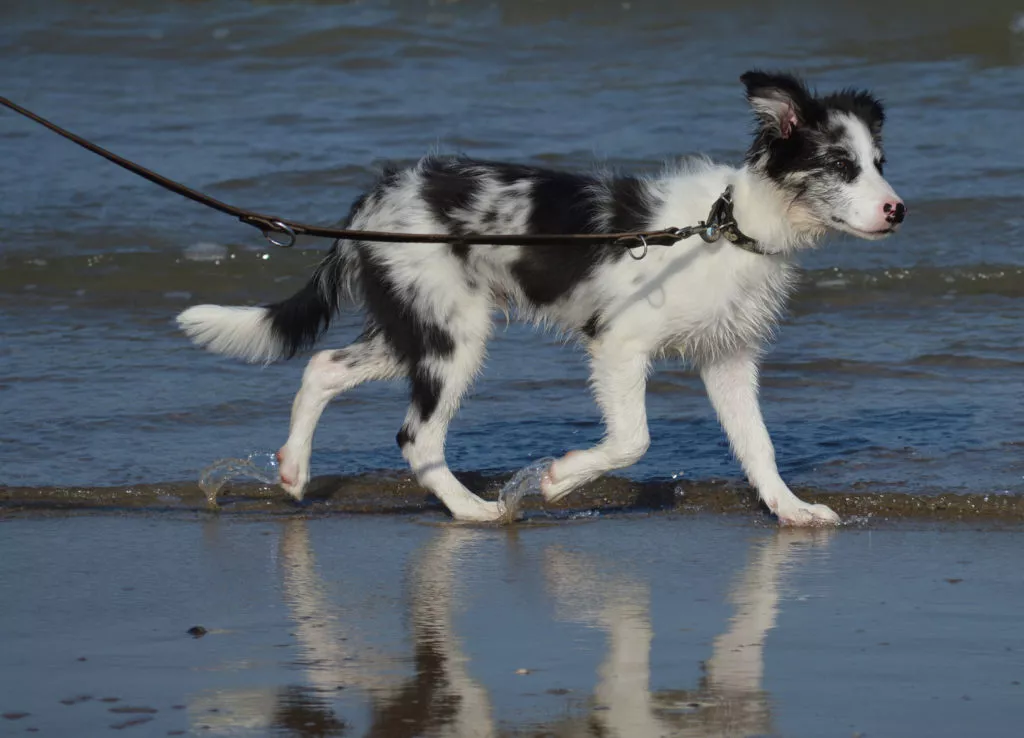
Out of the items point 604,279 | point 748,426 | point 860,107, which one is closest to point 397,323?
point 604,279

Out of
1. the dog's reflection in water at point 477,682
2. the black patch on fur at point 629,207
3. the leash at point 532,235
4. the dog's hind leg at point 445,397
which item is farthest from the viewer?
the dog's hind leg at point 445,397

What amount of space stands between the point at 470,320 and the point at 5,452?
2051mm

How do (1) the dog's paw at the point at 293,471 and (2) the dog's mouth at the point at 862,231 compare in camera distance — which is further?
(1) the dog's paw at the point at 293,471

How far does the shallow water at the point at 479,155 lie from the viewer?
22.3 ft

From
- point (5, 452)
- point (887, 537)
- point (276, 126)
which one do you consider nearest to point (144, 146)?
point (276, 126)

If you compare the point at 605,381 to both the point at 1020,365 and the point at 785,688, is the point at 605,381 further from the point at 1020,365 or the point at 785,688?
the point at 1020,365

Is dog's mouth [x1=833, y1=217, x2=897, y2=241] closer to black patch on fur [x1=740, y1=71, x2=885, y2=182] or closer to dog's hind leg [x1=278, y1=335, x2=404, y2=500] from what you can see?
black patch on fur [x1=740, y1=71, x2=885, y2=182]

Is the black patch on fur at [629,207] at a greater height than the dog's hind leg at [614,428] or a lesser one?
greater

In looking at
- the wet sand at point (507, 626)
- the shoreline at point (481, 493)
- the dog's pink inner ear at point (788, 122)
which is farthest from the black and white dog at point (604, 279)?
the wet sand at point (507, 626)

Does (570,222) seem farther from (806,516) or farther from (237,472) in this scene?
(237,472)

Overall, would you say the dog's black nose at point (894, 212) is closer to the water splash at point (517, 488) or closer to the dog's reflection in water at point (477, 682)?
the dog's reflection in water at point (477, 682)

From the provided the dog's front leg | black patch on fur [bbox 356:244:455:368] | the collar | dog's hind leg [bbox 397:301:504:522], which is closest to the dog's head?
the collar

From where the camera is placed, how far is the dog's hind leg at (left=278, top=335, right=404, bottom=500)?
20.1ft

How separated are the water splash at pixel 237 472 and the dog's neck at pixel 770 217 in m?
→ 2.02
